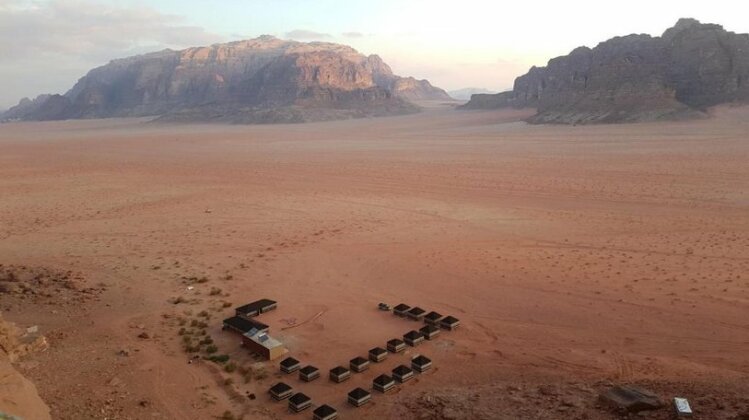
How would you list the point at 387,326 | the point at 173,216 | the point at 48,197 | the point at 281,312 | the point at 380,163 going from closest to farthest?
the point at 387,326
the point at 281,312
the point at 173,216
the point at 48,197
the point at 380,163

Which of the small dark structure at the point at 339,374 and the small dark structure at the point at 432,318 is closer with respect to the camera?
the small dark structure at the point at 339,374

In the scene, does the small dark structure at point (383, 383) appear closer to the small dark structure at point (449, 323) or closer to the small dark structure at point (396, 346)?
the small dark structure at point (396, 346)

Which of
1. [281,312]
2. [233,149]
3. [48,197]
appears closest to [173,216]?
[48,197]

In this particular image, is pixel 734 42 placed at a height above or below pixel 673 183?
above

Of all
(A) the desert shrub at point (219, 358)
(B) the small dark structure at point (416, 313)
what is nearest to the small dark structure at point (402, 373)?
(B) the small dark structure at point (416, 313)

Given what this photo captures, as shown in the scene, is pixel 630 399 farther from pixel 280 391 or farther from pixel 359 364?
pixel 280 391

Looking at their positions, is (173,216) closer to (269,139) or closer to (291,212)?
(291,212)
